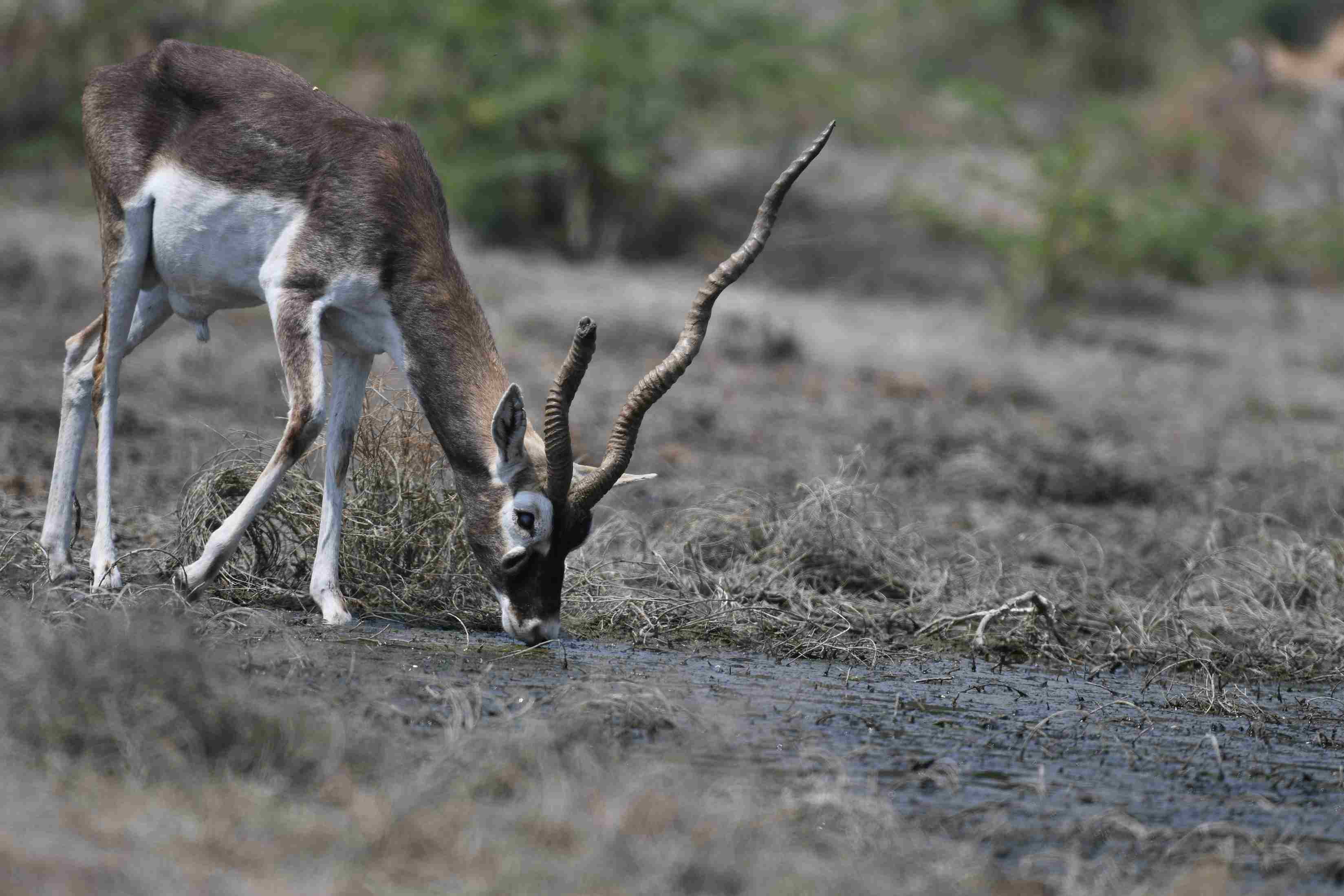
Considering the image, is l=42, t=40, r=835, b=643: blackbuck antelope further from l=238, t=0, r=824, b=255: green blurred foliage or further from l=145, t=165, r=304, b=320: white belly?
l=238, t=0, r=824, b=255: green blurred foliage

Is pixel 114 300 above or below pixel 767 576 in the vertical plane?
above

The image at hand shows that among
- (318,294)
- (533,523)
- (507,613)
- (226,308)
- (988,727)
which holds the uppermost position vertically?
(318,294)

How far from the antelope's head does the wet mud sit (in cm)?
23

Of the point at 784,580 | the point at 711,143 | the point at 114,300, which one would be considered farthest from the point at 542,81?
the point at 114,300

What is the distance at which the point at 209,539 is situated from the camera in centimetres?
561

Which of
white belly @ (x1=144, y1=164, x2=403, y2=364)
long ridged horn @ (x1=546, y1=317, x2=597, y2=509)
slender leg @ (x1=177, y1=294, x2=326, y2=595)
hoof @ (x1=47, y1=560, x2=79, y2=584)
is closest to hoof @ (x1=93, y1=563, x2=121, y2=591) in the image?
hoof @ (x1=47, y1=560, x2=79, y2=584)

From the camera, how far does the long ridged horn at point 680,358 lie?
5.22 meters

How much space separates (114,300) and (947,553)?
4.04m

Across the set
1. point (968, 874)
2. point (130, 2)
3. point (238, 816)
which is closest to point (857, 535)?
point (968, 874)

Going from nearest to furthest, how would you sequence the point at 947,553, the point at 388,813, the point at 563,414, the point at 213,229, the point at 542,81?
the point at 388,813, the point at 563,414, the point at 213,229, the point at 947,553, the point at 542,81

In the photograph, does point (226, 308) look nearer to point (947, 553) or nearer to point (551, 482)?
point (551, 482)

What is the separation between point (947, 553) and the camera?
7.66 meters

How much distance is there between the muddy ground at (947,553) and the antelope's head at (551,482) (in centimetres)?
24

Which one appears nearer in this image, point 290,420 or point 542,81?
point 290,420
